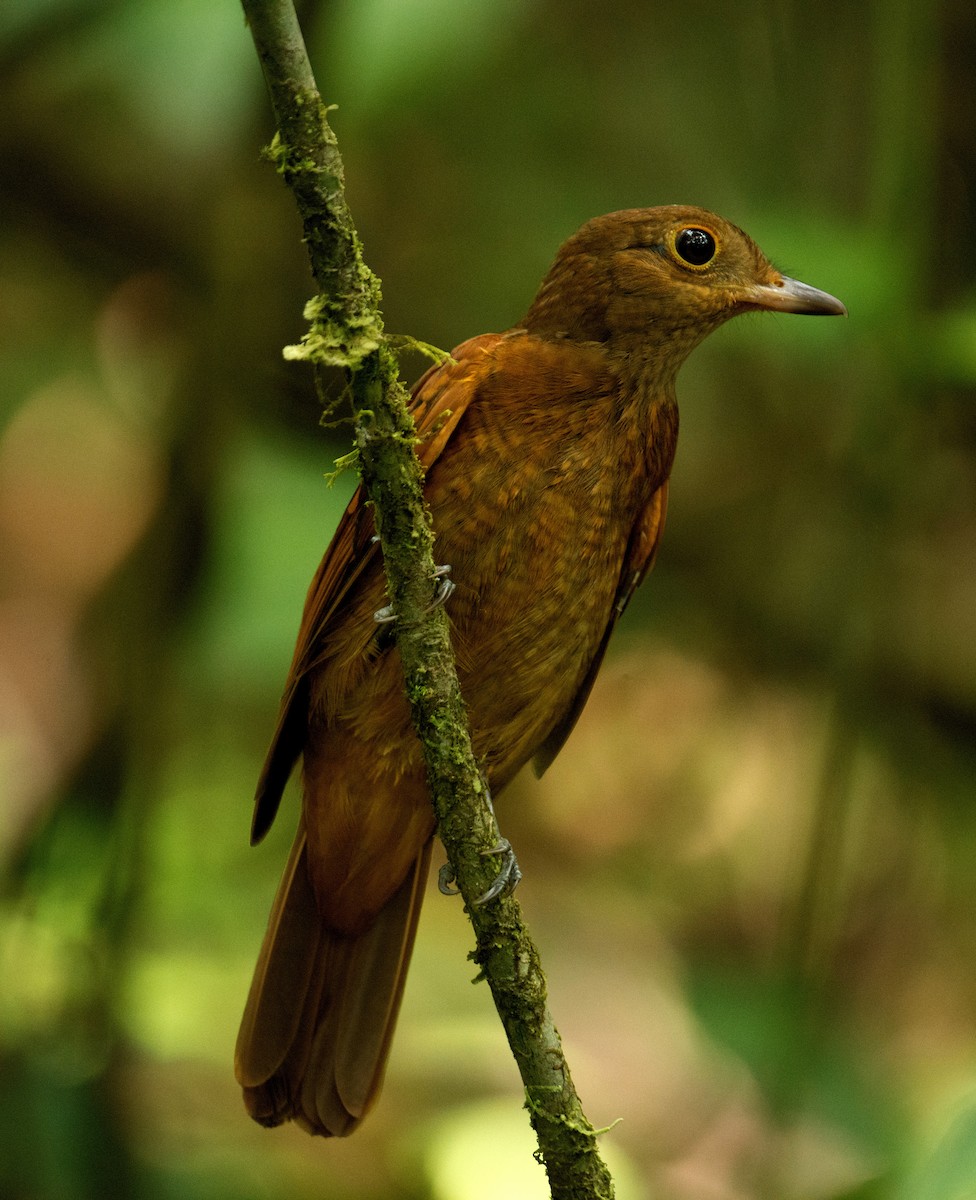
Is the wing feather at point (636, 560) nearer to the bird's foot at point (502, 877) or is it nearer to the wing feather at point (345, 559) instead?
the wing feather at point (345, 559)

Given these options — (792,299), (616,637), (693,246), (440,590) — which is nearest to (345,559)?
(440,590)

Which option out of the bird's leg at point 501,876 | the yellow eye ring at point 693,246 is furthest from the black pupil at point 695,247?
the bird's leg at point 501,876

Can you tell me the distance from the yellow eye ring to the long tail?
1292 millimetres

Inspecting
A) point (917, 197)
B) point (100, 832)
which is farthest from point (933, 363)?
point (100, 832)

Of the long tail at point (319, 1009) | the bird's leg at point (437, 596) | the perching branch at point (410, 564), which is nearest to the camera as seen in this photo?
the perching branch at point (410, 564)

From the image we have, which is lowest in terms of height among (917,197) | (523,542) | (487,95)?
(523,542)

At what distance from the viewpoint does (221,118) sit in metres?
3.03

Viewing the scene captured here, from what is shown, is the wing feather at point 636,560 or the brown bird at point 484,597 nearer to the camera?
the brown bird at point 484,597

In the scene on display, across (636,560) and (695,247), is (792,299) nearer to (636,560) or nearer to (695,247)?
(695,247)

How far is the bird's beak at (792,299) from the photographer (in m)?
2.81

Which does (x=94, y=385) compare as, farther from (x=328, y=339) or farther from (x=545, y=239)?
(x=328, y=339)

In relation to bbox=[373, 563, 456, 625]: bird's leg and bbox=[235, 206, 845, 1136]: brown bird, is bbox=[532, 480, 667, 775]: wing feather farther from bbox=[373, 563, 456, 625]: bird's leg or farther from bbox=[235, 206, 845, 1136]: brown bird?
bbox=[373, 563, 456, 625]: bird's leg

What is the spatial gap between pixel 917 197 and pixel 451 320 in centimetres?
179

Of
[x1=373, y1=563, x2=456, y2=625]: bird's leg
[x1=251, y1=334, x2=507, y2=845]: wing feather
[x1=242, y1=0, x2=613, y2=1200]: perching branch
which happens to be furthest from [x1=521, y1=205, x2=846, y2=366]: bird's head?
[x1=242, y1=0, x2=613, y2=1200]: perching branch
